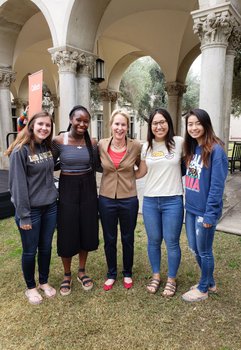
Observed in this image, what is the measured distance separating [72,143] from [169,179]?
904 millimetres

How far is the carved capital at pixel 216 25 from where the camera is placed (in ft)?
13.3

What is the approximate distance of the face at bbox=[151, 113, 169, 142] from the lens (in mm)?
2373

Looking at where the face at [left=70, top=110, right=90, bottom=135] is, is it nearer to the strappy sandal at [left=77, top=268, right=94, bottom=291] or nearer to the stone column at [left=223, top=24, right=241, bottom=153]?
the strappy sandal at [left=77, top=268, right=94, bottom=291]

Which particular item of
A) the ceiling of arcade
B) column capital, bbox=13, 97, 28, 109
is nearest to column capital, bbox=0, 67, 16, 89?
the ceiling of arcade

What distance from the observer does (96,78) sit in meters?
8.06

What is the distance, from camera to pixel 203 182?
2.27 metres

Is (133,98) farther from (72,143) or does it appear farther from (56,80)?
(72,143)

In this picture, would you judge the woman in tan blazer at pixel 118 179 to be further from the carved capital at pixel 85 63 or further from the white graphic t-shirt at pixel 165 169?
the carved capital at pixel 85 63

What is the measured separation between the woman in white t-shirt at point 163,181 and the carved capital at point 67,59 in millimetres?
4466

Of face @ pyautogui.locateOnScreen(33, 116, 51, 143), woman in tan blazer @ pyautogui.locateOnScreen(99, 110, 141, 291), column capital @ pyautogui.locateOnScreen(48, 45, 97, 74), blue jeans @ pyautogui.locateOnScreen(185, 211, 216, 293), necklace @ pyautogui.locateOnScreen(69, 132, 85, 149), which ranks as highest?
column capital @ pyautogui.locateOnScreen(48, 45, 97, 74)

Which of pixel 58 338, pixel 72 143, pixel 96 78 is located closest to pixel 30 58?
pixel 96 78

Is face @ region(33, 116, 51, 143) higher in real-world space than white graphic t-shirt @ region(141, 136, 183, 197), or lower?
higher

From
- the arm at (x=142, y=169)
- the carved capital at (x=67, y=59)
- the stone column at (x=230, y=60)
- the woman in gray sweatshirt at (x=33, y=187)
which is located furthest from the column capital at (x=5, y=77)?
the arm at (x=142, y=169)

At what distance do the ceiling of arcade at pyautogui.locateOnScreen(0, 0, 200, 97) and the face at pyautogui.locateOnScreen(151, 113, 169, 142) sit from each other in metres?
4.84
